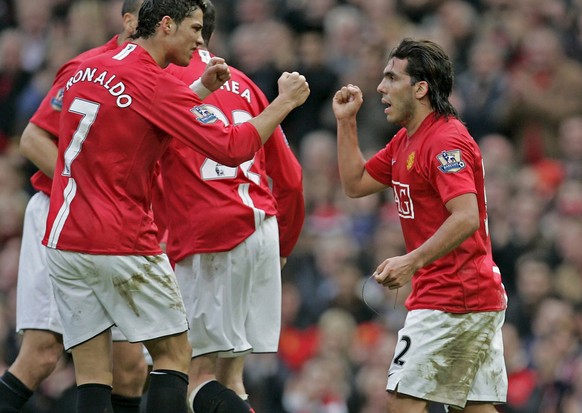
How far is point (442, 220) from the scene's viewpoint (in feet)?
22.0

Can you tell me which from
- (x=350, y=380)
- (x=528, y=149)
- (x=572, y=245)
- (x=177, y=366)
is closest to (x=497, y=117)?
Result: (x=528, y=149)

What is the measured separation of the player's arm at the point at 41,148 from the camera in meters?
7.20

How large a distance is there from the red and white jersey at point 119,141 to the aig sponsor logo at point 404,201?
900mm

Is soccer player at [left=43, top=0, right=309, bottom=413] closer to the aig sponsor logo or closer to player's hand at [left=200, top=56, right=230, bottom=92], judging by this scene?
player's hand at [left=200, top=56, right=230, bottom=92]

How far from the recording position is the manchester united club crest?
6.53 meters

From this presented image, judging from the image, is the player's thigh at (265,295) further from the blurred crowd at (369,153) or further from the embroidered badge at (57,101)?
the blurred crowd at (369,153)

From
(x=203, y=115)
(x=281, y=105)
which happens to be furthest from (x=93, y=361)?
(x=281, y=105)

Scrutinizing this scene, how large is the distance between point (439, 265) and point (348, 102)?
42.0 inches

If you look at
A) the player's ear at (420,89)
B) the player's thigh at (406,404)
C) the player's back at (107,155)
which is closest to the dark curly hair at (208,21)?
the player's back at (107,155)

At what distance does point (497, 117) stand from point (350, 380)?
10.9ft

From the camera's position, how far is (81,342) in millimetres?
6359

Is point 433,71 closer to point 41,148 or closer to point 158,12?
point 158,12

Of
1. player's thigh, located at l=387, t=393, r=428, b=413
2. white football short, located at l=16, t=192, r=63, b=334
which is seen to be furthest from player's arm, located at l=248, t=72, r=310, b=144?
white football short, located at l=16, t=192, r=63, b=334

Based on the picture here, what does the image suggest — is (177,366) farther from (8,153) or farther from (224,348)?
(8,153)
